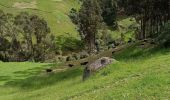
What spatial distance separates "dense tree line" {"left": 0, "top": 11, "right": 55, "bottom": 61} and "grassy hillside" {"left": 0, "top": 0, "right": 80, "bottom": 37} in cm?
3399

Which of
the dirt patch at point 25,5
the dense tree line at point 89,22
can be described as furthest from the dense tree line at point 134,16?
the dirt patch at point 25,5

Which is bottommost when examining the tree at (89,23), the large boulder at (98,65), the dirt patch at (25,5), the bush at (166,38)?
the large boulder at (98,65)

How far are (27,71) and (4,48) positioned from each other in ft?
203

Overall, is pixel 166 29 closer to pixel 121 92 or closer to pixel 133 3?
pixel 121 92

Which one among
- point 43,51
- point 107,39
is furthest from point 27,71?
point 107,39

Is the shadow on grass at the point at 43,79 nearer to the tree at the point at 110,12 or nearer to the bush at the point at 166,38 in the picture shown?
the bush at the point at 166,38

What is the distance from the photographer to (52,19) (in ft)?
525

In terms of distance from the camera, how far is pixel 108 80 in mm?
26234

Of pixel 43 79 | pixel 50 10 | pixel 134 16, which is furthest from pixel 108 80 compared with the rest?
pixel 50 10

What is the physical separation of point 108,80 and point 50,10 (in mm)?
144168

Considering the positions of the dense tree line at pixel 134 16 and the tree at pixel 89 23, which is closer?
the dense tree line at pixel 134 16

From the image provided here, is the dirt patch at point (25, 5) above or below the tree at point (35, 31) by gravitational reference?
above

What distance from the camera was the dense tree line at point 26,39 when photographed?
11000cm

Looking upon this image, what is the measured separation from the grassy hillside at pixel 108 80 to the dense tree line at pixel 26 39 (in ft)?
163
